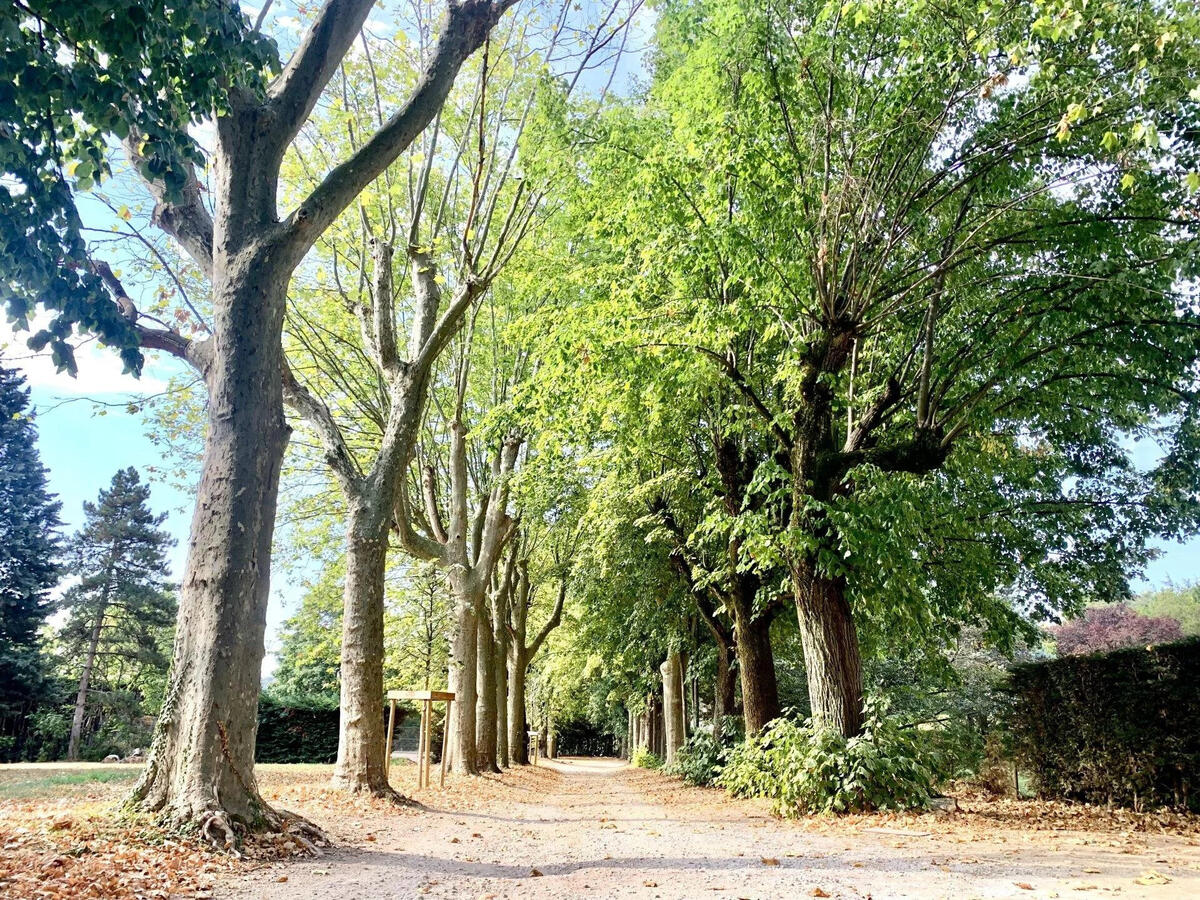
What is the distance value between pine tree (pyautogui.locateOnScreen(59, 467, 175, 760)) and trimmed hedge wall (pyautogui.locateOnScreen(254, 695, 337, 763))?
19.6 ft

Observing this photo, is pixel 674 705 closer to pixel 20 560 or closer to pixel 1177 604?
pixel 20 560

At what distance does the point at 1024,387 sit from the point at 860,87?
4.68 m

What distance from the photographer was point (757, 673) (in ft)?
43.5

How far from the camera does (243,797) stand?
215 inches

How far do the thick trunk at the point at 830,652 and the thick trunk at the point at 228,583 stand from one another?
6.62m

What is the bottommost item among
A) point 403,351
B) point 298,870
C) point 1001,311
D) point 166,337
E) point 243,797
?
point 298,870

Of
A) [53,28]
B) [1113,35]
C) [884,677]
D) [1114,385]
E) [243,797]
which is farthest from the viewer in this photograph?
[884,677]

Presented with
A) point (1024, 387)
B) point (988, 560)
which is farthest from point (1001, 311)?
point (988, 560)

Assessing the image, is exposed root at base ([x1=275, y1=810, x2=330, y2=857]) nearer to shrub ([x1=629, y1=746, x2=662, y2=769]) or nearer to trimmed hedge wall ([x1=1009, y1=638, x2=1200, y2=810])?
trimmed hedge wall ([x1=1009, y1=638, x2=1200, y2=810])

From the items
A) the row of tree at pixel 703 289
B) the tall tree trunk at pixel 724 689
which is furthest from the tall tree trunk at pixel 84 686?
the tall tree trunk at pixel 724 689

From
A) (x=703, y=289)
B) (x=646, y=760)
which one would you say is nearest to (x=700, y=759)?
(x=703, y=289)

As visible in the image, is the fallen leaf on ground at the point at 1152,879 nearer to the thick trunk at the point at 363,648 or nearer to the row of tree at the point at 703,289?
the row of tree at the point at 703,289

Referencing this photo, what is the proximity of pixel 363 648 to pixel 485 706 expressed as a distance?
9218 millimetres

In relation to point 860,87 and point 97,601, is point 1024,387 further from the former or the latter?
point 97,601
